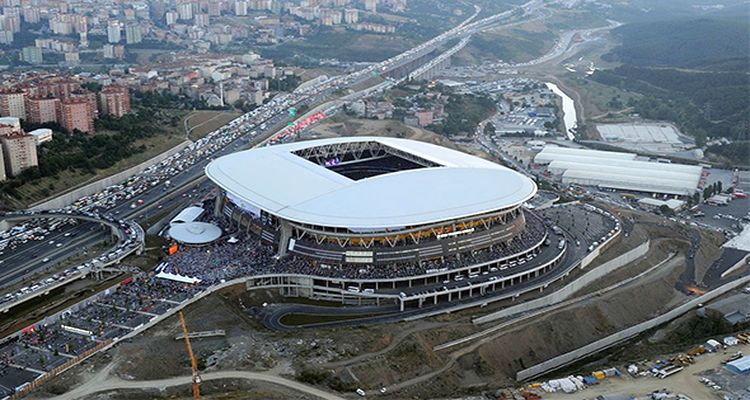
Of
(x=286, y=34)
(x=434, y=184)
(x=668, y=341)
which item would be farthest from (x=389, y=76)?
(x=668, y=341)

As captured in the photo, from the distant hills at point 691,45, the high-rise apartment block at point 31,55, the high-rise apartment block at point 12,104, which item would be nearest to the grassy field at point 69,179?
the high-rise apartment block at point 12,104

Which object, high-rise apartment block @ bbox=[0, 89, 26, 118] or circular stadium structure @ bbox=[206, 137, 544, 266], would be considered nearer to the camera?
circular stadium structure @ bbox=[206, 137, 544, 266]

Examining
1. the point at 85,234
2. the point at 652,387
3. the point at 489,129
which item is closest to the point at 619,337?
the point at 652,387

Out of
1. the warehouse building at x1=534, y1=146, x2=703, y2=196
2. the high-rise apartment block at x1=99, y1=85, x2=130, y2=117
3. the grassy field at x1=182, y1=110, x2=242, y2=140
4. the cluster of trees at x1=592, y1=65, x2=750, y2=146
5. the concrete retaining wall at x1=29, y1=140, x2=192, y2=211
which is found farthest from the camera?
the cluster of trees at x1=592, y1=65, x2=750, y2=146

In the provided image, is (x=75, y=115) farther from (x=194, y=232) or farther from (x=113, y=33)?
(x=113, y=33)

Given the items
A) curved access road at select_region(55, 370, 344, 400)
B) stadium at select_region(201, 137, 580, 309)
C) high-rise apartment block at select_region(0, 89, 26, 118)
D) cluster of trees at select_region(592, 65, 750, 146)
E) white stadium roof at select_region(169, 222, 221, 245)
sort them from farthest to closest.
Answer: cluster of trees at select_region(592, 65, 750, 146)
high-rise apartment block at select_region(0, 89, 26, 118)
white stadium roof at select_region(169, 222, 221, 245)
stadium at select_region(201, 137, 580, 309)
curved access road at select_region(55, 370, 344, 400)

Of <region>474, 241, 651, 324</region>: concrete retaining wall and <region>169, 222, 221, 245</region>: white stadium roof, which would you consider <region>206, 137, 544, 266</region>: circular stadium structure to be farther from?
<region>474, 241, 651, 324</region>: concrete retaining wall

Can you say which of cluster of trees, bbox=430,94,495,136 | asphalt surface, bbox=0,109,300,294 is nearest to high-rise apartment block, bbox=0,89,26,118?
asphalt surface, bbox=0,109,300,294

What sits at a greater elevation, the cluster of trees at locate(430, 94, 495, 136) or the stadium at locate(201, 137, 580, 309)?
the stadium at locate(201, 137, 580, 309)
